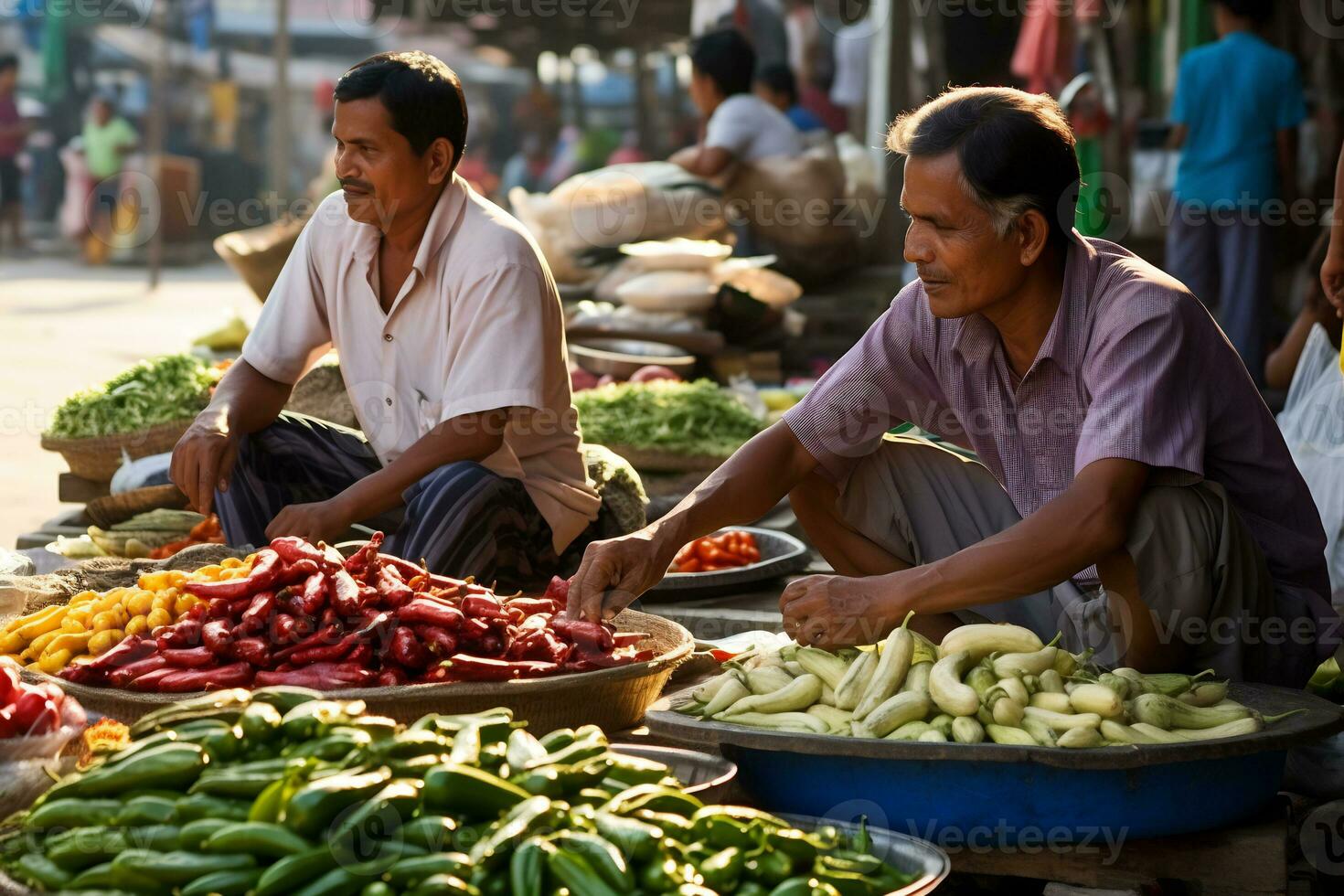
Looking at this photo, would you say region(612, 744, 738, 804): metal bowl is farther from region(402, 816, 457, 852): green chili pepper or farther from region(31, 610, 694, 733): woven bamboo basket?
region(402, 816, 457, 852): green chili pepper

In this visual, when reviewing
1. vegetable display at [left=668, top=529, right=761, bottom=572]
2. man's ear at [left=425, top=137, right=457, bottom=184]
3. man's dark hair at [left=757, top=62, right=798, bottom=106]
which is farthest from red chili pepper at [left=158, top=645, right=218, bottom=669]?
man's dark hair at [left=757, top=62, right=798, bottom=106]

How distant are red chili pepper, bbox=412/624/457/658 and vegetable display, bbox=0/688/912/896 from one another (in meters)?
0.61

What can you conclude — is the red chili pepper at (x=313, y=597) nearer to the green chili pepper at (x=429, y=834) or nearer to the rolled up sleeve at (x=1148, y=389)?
the green chili pepper at (x=429, y=834)

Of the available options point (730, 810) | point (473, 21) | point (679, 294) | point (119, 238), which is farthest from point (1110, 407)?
point (119, 238)

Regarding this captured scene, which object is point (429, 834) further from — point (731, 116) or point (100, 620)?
point (731, 116)

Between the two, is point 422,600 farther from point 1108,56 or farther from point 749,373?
point 1108,56

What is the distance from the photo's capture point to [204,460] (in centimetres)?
375

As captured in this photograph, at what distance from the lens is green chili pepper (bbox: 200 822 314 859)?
189 centimetres

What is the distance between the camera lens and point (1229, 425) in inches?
119

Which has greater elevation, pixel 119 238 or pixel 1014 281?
pixel 1014 281

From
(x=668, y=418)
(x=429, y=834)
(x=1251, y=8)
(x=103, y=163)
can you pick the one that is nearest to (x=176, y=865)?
(x=429, y=834)

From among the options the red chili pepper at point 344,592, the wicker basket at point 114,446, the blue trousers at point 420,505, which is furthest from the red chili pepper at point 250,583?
the wicker basket at point 114,446

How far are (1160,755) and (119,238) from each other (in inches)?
814

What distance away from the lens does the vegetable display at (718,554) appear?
4746 millimetres
